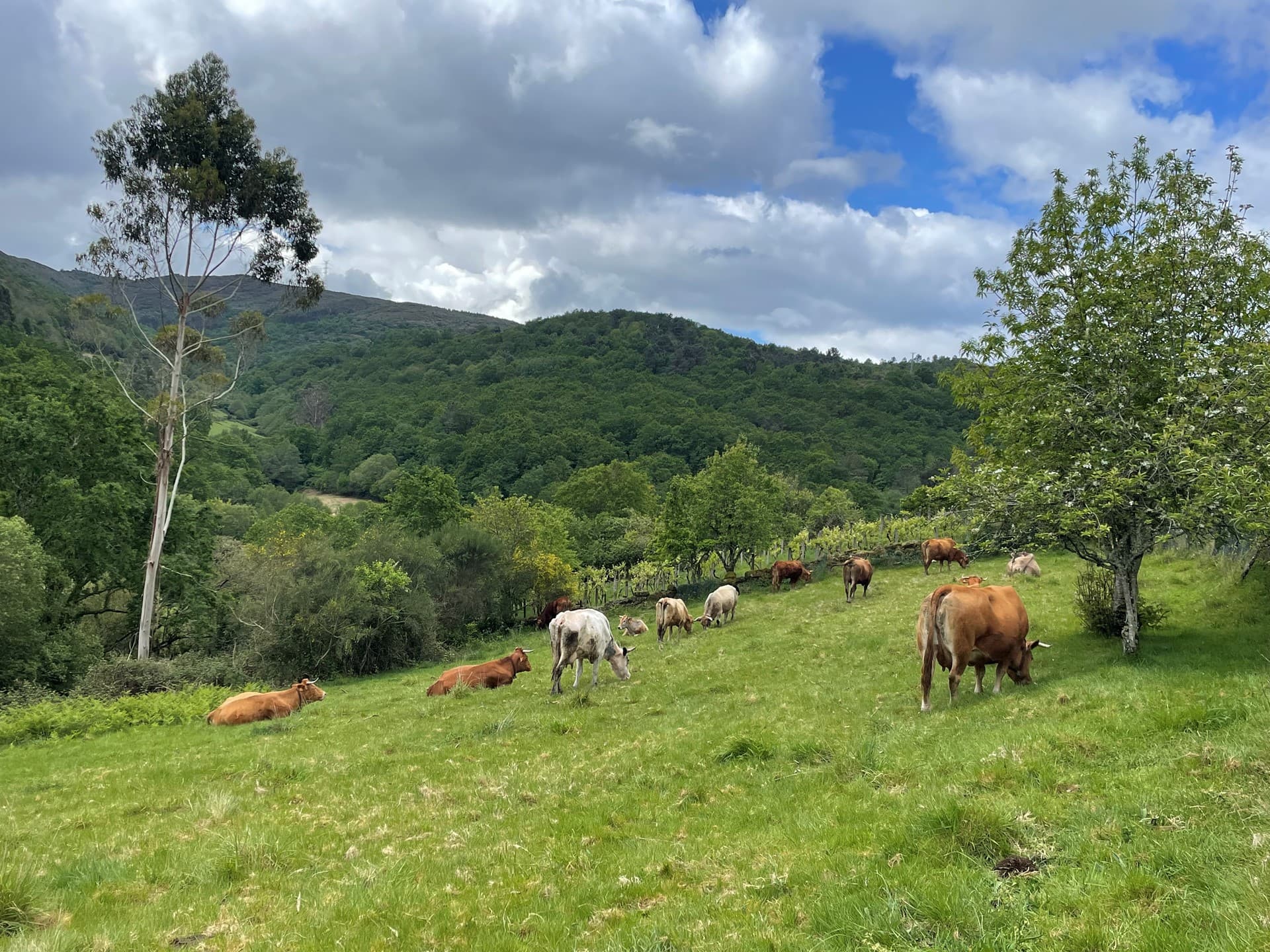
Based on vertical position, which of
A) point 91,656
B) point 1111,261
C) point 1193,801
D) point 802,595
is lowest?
point 91,656

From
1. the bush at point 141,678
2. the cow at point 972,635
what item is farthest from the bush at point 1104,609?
the bush at point 141,678

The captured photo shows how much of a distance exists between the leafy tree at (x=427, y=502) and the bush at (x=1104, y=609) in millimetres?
54644

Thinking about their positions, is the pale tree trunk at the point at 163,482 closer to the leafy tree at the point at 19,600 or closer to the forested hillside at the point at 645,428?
the leafy tree at the point at 19,600

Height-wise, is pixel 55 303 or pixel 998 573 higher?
pixel 55 303

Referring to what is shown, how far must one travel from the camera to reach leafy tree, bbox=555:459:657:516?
10050cm

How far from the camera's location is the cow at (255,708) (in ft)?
70.6

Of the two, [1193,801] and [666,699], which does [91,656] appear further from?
[1193,801]

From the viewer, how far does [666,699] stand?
1831cm

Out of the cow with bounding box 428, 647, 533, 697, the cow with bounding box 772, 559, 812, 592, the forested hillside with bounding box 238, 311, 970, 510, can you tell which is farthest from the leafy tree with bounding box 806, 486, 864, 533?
the cow with bounding box 428, 647, 533, 697

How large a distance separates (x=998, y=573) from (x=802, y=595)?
10977mm

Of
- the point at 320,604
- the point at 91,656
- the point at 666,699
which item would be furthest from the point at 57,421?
the point at 666,699

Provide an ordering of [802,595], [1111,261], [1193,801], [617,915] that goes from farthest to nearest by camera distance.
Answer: [802,595], [1111,261], [1193,801], [617,915]

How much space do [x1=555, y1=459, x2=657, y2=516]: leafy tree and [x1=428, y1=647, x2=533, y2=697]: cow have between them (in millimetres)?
71579

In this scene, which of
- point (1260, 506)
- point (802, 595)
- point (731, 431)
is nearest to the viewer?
point (1260, 506)
